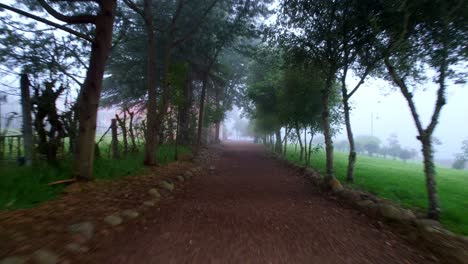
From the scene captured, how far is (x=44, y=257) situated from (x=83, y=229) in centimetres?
82

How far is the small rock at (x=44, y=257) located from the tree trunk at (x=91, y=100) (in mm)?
3243

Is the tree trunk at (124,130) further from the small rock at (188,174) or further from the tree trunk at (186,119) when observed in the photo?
the tree trunk at (186,119)

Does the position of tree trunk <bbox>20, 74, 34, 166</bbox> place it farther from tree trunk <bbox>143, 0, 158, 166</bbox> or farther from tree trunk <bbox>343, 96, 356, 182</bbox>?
tree trunk <bbox>343, 96, 356, 182</bbox>

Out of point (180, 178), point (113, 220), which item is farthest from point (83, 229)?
point (180, 178)

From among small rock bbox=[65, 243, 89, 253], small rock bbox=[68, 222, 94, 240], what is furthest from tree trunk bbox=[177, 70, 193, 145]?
small rock bbox=[65, 243, 89, 253]

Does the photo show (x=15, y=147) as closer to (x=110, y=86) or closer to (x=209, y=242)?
(x=209, y=242)

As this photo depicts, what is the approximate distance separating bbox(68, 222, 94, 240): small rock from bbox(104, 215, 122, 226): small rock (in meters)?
0.35

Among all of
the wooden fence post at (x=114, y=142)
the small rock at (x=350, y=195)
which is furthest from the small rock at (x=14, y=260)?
the wooden fence post at (x=114, y=142)

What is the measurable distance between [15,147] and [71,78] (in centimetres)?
247

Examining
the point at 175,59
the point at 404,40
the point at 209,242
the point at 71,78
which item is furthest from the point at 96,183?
the point at 175,59

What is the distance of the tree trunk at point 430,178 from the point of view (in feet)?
15.8

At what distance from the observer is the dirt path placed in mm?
3248

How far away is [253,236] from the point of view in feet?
12.9

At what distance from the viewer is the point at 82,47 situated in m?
10.5
